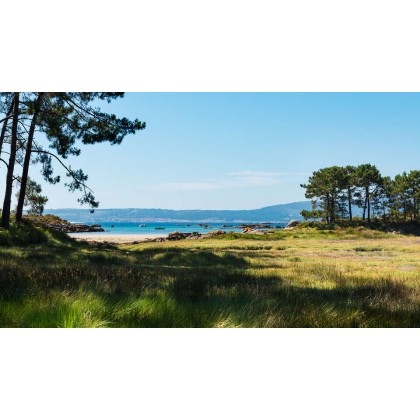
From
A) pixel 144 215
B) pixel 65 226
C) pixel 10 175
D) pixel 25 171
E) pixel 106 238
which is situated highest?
pixel 25 171

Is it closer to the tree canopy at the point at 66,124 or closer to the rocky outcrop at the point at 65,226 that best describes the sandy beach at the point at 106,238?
the rocky outcrop at the point at 65,226

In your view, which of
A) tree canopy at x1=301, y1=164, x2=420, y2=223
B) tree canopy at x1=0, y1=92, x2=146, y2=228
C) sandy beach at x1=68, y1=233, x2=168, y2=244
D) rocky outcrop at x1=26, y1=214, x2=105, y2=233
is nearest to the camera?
tree canopy at x1=0, y1=92, x2=146, y2=228

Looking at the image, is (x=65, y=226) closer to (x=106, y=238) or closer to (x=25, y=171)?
(x=106, y=238)

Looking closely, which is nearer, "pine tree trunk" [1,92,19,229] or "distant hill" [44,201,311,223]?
"pine tree trunk" [1,92,19,229]

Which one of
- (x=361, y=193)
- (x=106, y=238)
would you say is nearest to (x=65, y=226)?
(x=106, y=238)

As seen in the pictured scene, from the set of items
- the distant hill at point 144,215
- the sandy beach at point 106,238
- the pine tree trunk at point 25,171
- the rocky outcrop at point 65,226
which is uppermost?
the pine tree trunk at point 25,171

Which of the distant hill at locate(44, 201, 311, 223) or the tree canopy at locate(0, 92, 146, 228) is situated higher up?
the tree canopy at locate(0, 92, 146, 228)

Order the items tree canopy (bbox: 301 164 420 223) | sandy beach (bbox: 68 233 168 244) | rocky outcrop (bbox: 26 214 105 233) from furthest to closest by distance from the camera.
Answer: tree canopy (bbox: 301 164 420 223)
sandy beach (bbox: 68 233 168 244)
rocky outcrop (bbox: 26 214 105 233)

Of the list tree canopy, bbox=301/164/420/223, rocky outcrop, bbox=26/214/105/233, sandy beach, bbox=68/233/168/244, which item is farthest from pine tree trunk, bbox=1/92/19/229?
tree canopy, bbox=301/164/420/223

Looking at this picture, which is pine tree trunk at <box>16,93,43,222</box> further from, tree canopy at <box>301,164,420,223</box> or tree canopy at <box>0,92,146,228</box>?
tree canopy at <box>301,164,420,223</box>

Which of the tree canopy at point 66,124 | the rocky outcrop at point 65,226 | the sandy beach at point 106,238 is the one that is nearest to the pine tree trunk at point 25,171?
the tree canopy at point 66,124
